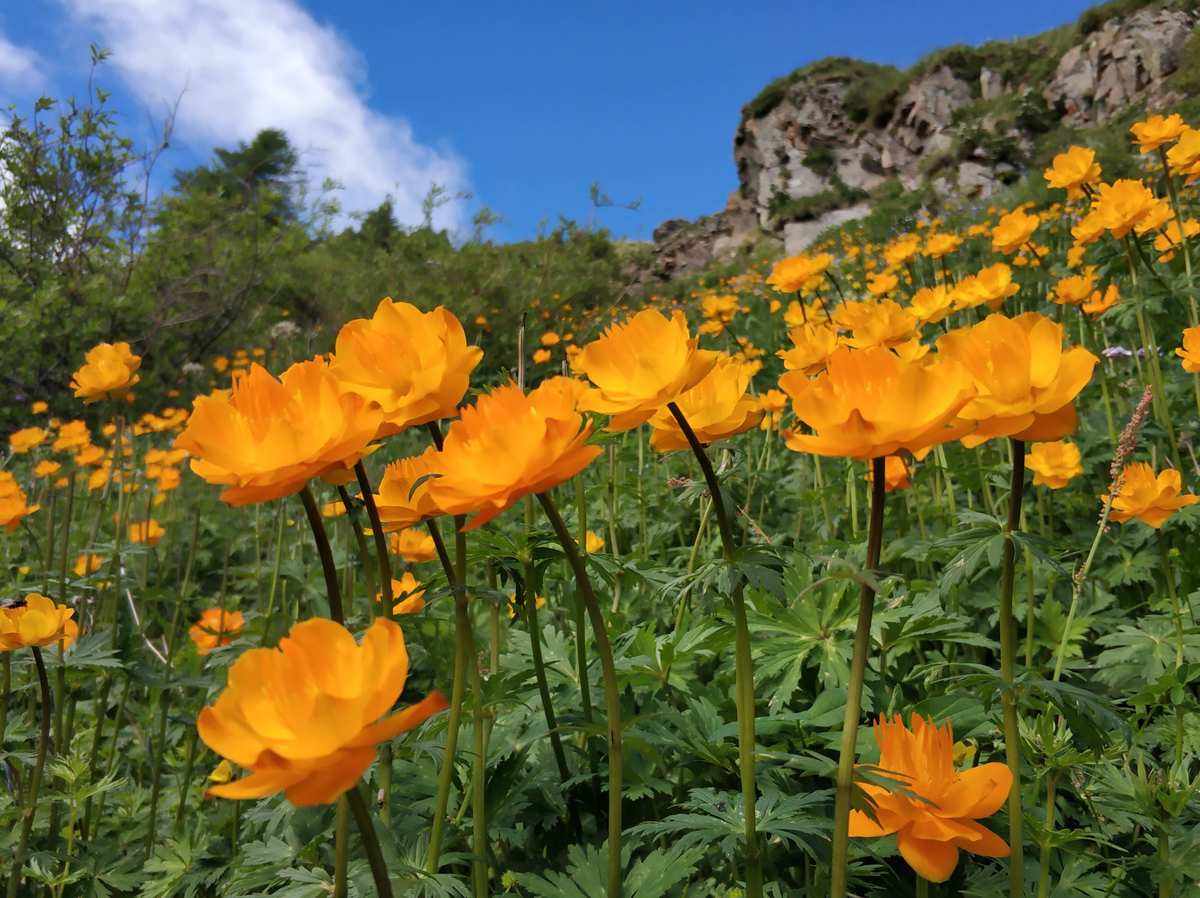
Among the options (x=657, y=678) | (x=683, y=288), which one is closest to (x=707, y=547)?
(x=657, y=678)

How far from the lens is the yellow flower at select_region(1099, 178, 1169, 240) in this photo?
2.08m

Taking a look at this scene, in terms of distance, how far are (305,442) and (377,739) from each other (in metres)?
0.28

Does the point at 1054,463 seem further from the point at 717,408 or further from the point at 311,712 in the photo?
the point at 311,712

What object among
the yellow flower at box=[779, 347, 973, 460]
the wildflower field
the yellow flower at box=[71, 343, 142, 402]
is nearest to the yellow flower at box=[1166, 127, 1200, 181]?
the wildflower field

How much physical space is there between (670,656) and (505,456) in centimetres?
82

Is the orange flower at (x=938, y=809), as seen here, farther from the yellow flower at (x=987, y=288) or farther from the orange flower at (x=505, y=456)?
the yellow flower at (x=987, y=288)

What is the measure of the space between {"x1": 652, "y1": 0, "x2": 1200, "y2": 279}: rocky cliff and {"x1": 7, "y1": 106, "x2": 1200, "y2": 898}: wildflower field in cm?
1289

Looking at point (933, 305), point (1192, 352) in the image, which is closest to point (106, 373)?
point (933, 305)

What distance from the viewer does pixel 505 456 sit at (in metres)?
0.65

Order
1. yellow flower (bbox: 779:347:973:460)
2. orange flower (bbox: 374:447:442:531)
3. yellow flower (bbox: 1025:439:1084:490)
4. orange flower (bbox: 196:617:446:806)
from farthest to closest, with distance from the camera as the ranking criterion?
yellow flower (bbox: 1025:439:1084:490) → orange flower (bbox: 374:447:442:531) → yellow flower (bbox: 779:347:973:460) → orange flower (bbox: 196:617:446:806)

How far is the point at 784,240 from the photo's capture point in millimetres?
20125

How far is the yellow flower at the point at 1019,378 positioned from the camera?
67 centimetres

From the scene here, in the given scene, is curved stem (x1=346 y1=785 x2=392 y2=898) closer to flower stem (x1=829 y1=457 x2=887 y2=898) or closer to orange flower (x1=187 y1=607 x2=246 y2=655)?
flower stem (x1=829 y1=457 x2=887 y2=898)

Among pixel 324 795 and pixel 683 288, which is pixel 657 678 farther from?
pixel 683 288
